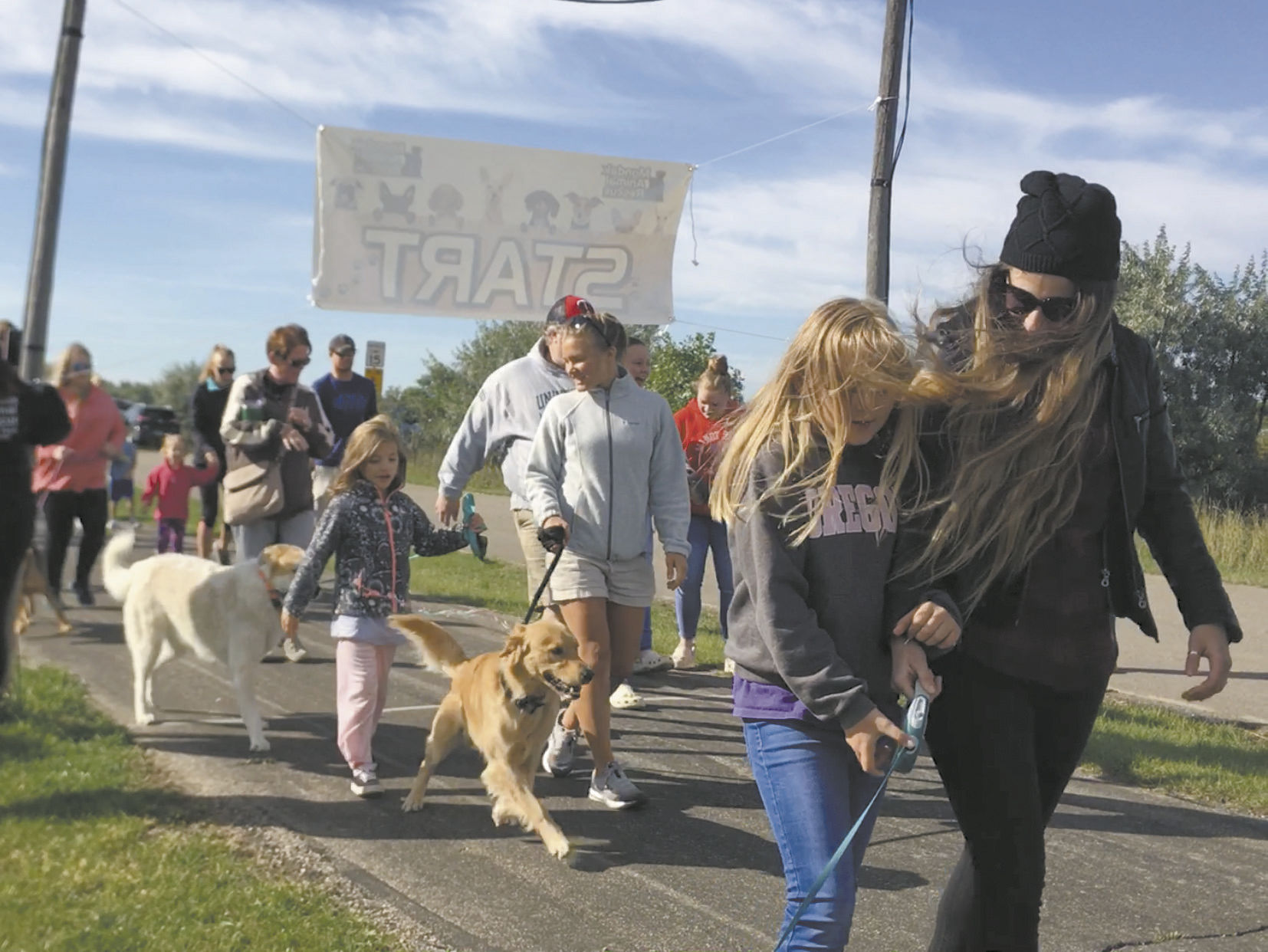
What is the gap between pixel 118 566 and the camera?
22.6ft

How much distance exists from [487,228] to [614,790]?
5.21 m

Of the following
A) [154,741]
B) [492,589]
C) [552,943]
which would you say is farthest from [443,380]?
[552,943]

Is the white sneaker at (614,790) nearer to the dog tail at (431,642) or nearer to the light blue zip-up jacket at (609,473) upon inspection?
the dog tail at (431,642)

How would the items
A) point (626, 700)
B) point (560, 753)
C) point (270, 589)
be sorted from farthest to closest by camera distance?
point (626, 700) < point (270, 589) < point (560, 753)

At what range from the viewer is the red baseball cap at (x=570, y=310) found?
5230 millimetres

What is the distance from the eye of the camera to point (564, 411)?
5.21 m

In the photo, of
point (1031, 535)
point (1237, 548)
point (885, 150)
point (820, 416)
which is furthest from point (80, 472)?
point (1237, 548)

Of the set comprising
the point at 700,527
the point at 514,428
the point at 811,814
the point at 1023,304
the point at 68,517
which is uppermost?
the point at 1023,304

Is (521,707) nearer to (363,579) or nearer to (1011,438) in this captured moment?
A: (363,579)

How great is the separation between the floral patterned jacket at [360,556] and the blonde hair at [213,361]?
423 centimetres

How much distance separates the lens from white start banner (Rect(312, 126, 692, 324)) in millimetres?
8875

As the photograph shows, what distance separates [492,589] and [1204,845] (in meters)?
7.29

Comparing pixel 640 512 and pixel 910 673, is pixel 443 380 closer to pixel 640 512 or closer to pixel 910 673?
pixel 640 512

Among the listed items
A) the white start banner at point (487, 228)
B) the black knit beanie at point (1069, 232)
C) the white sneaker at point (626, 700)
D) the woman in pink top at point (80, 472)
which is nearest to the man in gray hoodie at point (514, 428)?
the white sneaker at point (626, 700)
